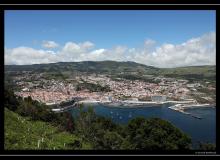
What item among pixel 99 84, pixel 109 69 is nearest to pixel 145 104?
pixel 99 84

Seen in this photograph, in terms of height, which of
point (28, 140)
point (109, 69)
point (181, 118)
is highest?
point (109, 69)

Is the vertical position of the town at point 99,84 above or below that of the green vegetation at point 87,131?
above

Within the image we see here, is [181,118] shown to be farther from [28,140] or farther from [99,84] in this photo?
[28,140]

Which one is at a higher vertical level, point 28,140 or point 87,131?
point 28,140

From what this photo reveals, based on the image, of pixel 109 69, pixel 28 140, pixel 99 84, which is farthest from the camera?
pixel 99 84

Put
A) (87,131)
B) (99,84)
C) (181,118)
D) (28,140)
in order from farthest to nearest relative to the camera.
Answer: (181,118)
(99,84)
(87,131)
(28,140)

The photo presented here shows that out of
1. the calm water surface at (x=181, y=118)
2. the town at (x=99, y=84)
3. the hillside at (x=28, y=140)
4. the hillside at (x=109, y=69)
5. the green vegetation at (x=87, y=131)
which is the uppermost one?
the hillside at (x=109, y=69)

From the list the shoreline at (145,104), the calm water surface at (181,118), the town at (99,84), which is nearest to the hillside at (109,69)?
the town at (99,84)

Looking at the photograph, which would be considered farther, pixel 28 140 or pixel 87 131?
pixel 87 131

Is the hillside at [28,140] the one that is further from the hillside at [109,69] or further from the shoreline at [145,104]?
the shoreline at [145,104]

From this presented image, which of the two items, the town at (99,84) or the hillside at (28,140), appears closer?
the hillside at (28,140)
